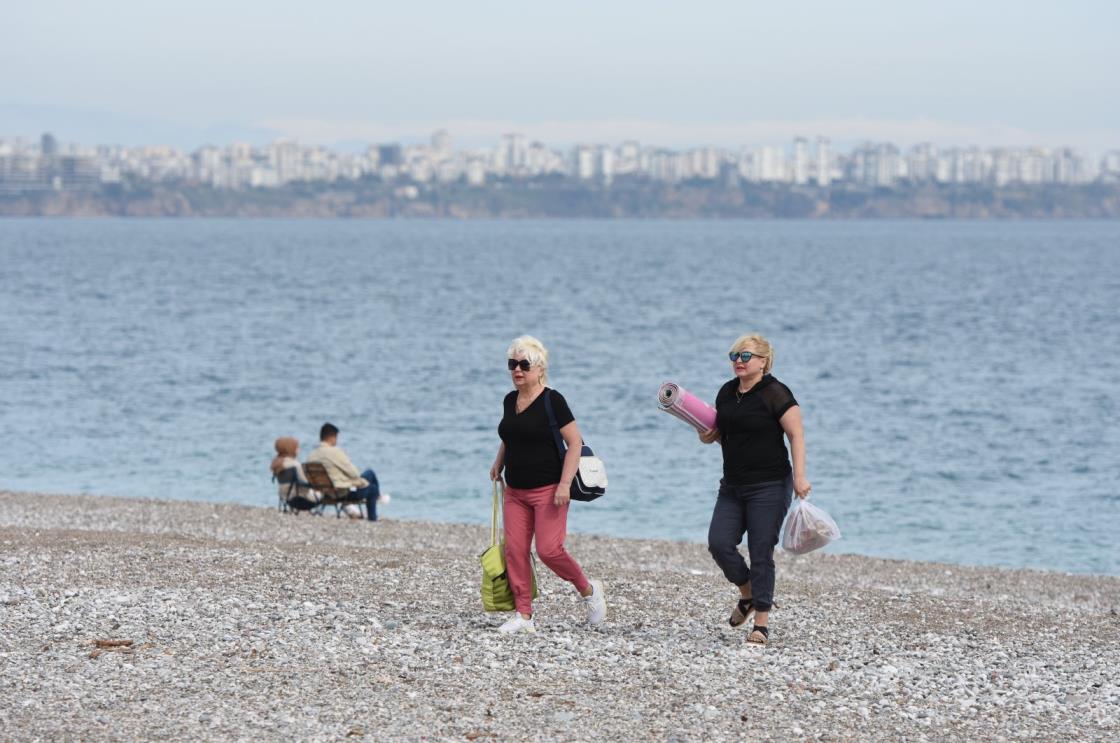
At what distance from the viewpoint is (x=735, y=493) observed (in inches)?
355

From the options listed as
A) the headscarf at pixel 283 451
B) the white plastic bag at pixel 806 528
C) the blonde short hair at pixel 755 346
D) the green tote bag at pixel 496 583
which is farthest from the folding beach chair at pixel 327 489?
the blonde short hair at pixel 755 346

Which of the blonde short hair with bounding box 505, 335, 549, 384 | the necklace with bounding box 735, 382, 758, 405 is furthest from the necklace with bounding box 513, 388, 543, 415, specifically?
the necklace with bounding box 735, 382, 758, 405

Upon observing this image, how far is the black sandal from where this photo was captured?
30.8 feet

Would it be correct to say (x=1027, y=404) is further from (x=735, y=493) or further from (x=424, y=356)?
(x=735, y=493)

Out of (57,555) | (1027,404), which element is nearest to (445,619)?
(57,555)

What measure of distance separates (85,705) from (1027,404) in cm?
3316

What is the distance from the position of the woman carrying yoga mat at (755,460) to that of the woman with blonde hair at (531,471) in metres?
0.87

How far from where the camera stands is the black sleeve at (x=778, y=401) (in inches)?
343

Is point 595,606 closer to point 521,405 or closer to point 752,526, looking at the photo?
point 752,526

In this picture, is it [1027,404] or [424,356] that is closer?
[1027,404]

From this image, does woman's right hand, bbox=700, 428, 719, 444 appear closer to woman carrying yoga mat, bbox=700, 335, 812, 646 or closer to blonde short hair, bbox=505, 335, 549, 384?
woman carrying yoga mat, bbox=700, 335, 812, 646

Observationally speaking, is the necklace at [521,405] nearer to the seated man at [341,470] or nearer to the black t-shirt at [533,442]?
the black t-shirt at [533,442]

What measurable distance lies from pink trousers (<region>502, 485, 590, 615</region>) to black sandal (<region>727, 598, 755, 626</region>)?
95 cm

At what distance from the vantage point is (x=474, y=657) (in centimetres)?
871
